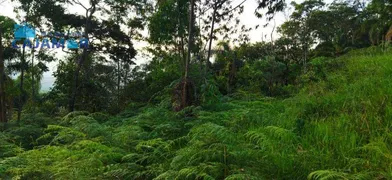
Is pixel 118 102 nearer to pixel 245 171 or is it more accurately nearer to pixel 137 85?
pixel 137 85

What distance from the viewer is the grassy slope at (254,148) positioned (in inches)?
104

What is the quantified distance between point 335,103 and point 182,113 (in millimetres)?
2459

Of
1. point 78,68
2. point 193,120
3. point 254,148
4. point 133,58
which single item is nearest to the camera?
point 254,148

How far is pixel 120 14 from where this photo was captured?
1398cm

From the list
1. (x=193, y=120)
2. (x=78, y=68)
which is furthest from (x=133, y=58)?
(x=193, y=120)

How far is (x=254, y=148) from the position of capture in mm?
3186

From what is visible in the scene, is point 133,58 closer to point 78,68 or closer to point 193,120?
point 78,68

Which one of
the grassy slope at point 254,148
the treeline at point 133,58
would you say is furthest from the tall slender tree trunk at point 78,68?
the grassy slope at point 254,148

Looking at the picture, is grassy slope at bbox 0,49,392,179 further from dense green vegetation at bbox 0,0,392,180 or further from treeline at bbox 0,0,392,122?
treeline at bbox 0,0,392,122

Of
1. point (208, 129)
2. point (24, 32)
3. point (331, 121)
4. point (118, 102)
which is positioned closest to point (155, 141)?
point (208, 129)

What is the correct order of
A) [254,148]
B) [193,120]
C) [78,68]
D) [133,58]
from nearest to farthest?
1. [254,148]
2. [193,120]
3. [78,68]
4. [133,58]

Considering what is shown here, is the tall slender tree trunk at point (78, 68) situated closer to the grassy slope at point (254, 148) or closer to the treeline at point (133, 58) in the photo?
the treeline at point (133, 58)

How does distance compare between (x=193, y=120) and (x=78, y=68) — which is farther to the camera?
(x=78, y=68)

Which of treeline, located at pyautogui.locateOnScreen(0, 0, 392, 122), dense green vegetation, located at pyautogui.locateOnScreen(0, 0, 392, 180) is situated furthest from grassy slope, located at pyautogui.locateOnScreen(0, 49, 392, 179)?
treeline, located at pyautogui.locateOnScreen(0, 0, 392, 122)
